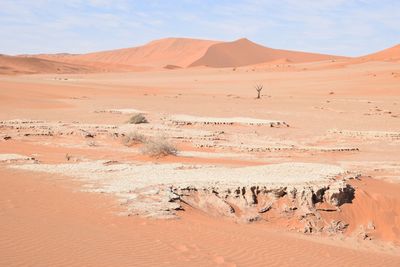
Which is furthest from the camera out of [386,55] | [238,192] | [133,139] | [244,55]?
[244,55]

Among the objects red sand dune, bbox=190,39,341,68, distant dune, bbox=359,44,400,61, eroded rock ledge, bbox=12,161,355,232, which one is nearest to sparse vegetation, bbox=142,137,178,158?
eroded rock ledge, bbox=12,161,355,232

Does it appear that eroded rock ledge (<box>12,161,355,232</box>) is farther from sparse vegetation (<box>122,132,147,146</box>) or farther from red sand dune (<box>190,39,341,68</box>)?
red sand dune (<box>190,39,341,68</box>)

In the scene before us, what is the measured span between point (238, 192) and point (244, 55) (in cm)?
13262

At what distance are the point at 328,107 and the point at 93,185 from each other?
2427 centimetres

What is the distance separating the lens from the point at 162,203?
9.56 metres

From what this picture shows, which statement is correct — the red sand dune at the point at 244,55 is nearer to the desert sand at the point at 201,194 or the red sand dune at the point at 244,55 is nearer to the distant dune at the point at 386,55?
the distant dune at the point at 386,55

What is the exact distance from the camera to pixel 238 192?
1045 centimetres

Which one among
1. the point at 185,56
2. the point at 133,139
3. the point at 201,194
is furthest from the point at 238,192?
the point at 185,56

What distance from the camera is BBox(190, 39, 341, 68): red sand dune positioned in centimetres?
12900

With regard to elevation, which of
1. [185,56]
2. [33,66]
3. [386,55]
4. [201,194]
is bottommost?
[201,194]

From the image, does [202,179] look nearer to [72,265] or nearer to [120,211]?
[120,211]

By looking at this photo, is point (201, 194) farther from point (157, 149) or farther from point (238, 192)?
point (157, 149)

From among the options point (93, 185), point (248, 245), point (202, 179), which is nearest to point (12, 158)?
point (93, 185)

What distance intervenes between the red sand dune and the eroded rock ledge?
364 ft
